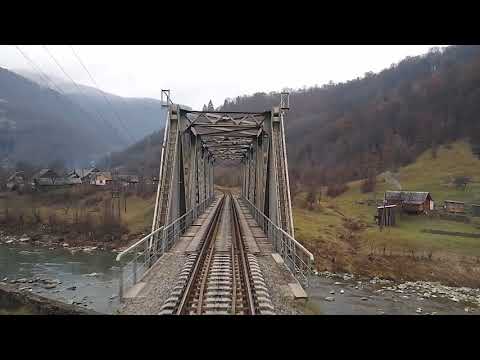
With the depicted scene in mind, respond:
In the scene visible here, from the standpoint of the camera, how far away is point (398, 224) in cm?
3966

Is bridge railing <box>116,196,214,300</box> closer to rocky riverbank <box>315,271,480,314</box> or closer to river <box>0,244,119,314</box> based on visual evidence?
river <box>0,244,119,314</box>

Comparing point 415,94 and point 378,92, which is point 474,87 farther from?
point 378,92

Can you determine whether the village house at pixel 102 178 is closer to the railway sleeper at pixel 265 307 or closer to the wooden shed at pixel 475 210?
the wooden shed at pixel 475 210

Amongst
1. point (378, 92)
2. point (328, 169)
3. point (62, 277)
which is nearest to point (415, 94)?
point (378, 92)

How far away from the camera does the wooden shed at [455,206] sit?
41.6 meters

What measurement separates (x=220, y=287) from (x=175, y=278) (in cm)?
163

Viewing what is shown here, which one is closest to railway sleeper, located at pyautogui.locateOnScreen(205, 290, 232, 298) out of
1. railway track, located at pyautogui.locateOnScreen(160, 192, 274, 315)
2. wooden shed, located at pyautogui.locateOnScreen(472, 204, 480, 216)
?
railway track, located at pyautogui.locateOnScreen(160, 192, 274, 315)

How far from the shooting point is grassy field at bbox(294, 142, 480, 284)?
3128cm

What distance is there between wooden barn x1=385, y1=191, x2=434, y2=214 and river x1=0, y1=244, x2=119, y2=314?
32395 mm

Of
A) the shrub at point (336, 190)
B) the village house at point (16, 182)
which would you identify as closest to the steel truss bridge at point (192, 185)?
the shrub at point (336, 190)

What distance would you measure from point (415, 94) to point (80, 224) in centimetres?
8167

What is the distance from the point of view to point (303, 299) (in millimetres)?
7781

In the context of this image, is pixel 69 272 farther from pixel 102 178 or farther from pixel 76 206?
pixel 102 178

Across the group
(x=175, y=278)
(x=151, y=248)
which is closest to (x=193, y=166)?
(x=151, y=248)
